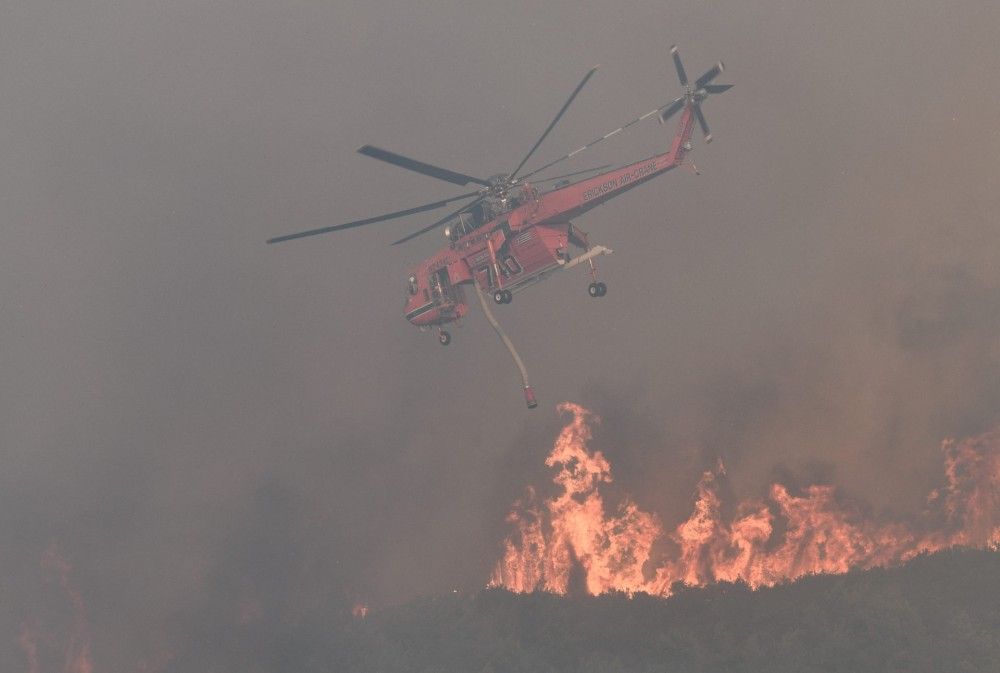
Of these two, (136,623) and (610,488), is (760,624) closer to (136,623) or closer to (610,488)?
(610,488)

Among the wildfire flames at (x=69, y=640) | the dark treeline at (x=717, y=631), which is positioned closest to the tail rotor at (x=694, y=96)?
the dark treeline at (x=717, y=631)

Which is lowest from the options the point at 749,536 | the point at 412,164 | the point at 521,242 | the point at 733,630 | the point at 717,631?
the point at 733,630

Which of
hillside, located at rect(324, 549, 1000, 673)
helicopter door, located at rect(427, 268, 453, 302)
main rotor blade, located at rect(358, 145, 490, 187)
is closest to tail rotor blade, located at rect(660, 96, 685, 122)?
main rotor blade, located at rect(358, 145, 490, 187)

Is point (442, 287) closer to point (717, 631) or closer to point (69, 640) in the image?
point (717, 631)

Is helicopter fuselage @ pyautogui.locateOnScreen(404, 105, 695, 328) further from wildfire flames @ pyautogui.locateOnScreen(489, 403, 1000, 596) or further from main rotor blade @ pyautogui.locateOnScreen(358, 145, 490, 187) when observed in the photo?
wildfire flames @ pyautogui.locateOnScreen(489, 403, 1000, 596)

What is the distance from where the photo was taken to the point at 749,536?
2542 inches

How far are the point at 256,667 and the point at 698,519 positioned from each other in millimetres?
35970

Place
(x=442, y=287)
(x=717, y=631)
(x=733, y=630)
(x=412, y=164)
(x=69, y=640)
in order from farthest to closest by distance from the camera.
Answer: (x=69, y=640), (x=717, y=631), (x=733, y=630), (x=442, y=287), (x=412, y=164)

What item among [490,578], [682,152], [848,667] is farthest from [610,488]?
[682,152]

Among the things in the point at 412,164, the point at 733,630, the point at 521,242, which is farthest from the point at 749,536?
the point at 412,164

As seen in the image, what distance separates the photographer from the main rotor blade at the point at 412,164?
36.3m

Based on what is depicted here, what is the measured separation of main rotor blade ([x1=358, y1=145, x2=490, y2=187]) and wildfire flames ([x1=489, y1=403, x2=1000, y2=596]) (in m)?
34.1

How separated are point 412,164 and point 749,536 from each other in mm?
40256

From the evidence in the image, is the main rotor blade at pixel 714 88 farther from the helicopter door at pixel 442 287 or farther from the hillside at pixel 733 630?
the hillside at pixel 733 630
